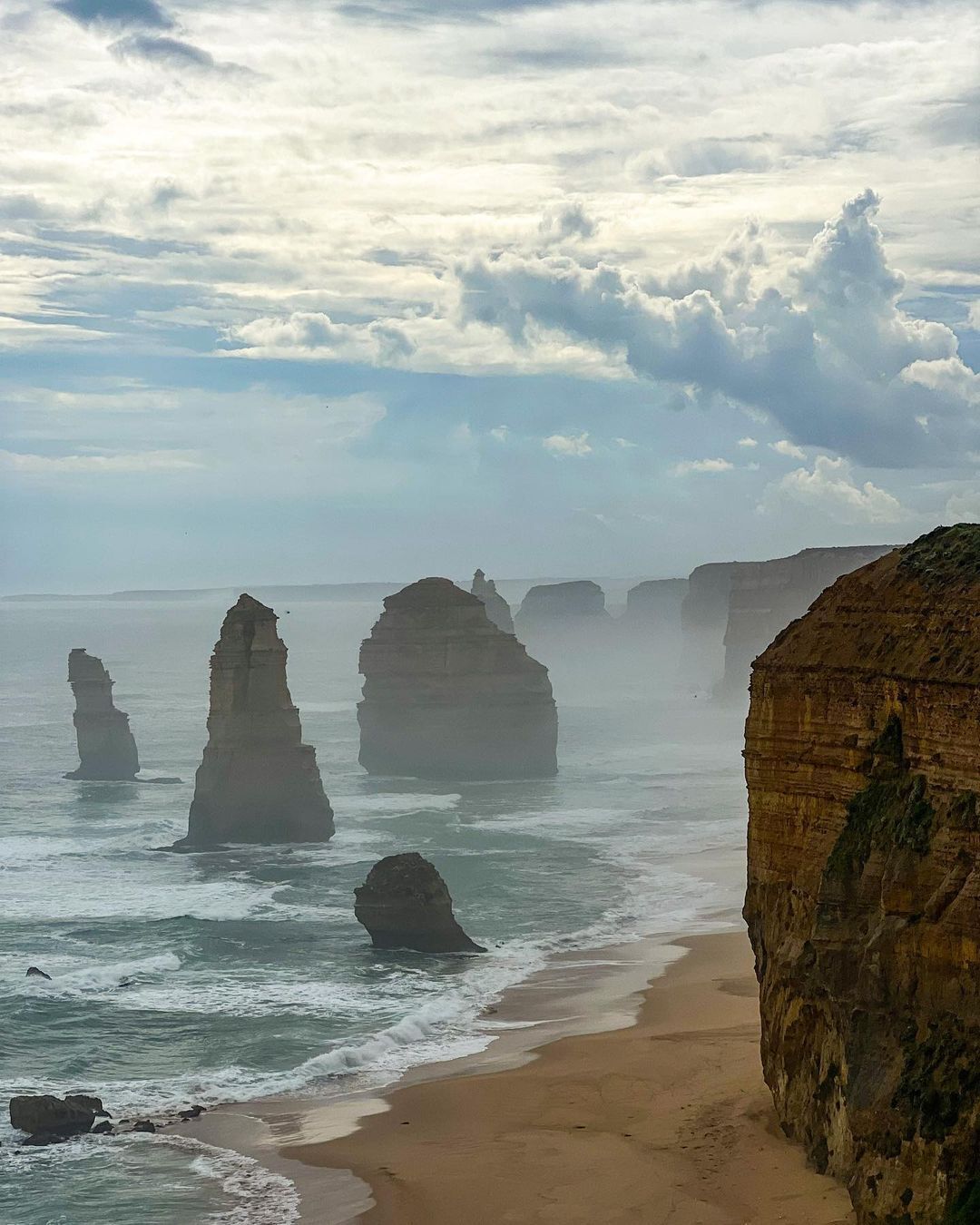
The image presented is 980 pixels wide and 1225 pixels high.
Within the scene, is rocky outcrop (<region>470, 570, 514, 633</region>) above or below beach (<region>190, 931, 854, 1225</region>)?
above

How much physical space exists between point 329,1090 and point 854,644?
17182 millimetres

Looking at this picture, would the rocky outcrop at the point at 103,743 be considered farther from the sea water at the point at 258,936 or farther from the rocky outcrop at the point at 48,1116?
the rocky outcrop at the point at 48,1116

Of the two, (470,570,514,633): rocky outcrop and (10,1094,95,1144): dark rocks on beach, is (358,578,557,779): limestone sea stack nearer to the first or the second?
(470,570,514,633): rocky outcrop

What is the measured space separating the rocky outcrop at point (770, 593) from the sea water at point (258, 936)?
102 feet

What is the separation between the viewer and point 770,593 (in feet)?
444

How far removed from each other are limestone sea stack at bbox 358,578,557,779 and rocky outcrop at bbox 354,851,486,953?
46674 millimetres

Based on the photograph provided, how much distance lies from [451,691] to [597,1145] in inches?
2624

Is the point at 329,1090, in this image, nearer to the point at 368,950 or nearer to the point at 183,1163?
the point at 183,1163

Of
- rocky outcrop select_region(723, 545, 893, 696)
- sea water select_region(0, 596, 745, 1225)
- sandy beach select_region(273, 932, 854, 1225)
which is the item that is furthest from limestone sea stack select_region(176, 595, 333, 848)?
rocky outcrop select_region(723, 545, 893, 696)

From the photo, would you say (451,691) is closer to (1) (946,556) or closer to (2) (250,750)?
(2) (250,750)

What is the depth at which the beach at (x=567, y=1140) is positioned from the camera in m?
24.4

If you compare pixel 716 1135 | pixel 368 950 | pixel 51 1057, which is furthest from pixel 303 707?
pixel 716 1135

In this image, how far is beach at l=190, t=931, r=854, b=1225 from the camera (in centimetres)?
2444


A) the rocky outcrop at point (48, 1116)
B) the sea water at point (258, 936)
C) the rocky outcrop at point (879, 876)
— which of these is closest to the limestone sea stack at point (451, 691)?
the sea water at point (258, 936)
